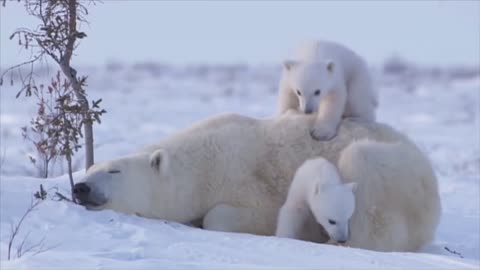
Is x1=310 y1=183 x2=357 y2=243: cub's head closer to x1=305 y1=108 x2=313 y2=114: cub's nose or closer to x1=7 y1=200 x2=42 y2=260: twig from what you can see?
x1=305 y1=108 x2=313 y2=114: cub's nose

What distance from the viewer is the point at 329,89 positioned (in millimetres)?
6777

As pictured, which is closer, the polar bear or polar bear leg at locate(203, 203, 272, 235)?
polar bear leg at locate(203, 203, 272, 235)

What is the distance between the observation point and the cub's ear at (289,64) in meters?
7.23

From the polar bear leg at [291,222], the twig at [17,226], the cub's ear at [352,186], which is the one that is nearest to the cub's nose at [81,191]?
the twig at [17,226]

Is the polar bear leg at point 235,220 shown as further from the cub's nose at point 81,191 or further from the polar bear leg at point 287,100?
the polar bear leg at point 287,100

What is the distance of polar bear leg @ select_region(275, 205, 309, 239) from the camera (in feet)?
19.0

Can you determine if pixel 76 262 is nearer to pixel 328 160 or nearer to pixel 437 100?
pixel 328 160

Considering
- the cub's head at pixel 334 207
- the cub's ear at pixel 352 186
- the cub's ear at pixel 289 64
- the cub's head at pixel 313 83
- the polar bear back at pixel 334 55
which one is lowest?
the cub's head at pixel 334 207

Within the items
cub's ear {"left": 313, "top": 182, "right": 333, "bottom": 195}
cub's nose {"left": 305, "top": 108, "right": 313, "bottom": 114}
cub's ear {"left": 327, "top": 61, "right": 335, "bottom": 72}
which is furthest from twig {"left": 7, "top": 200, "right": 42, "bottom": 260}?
cub's ear {"left": 327, "top": 61, "right": 335, "bottom": 72}

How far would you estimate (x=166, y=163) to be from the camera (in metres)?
5.98

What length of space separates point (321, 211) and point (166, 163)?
1.04 m

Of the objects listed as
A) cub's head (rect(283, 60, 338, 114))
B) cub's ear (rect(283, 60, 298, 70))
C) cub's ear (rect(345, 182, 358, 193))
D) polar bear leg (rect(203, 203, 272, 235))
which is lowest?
polar bear leg (rect(203, 203, 272, 235))

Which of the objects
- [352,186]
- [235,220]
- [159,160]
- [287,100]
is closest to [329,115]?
[287,100]

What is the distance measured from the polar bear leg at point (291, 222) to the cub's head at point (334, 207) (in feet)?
0.34
